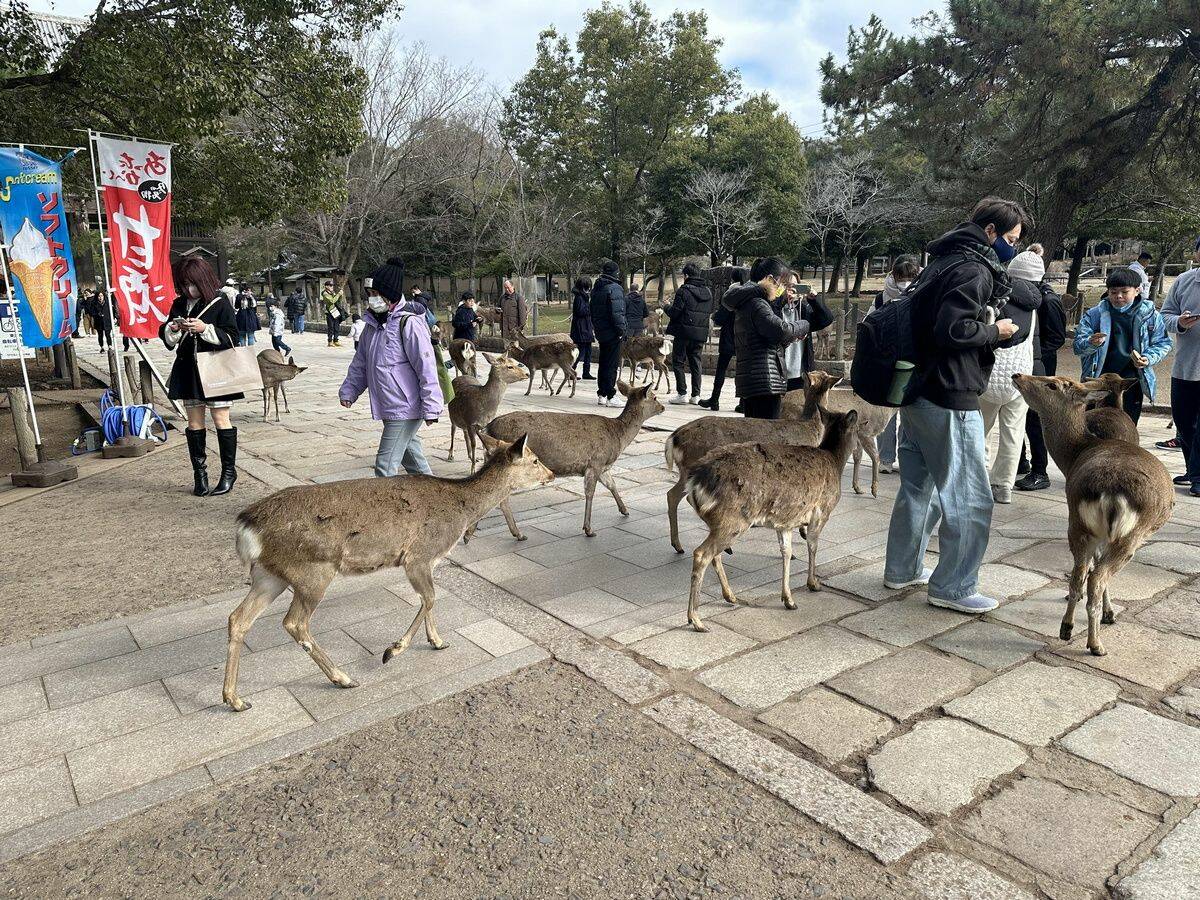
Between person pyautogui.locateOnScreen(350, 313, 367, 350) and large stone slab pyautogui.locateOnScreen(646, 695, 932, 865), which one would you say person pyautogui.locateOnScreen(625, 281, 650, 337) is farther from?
large stone slab pyautogui.locateOnScreen(646, 695, 932, 865)

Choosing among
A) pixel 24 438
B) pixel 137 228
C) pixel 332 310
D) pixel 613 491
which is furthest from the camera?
pixel 332 310

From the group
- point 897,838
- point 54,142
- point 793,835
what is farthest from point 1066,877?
point 54,142

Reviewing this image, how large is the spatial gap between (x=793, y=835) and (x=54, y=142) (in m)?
11.8

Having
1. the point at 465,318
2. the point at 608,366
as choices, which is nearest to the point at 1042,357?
the point at 608,366

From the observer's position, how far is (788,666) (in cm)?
338

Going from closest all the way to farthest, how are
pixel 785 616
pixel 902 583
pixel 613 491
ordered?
1. pixel 785 616
2. pixel 902 583
3. pixel 613 491

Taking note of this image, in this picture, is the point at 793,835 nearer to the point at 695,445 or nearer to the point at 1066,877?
the point at 1066,877

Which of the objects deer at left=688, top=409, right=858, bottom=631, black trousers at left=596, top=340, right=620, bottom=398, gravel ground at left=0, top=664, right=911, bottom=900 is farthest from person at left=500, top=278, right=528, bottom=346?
gravel ground at left=0, top=664, right=911, bottom=900

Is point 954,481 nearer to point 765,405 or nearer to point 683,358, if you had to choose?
point 765,405

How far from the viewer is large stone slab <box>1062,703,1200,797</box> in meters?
2.57

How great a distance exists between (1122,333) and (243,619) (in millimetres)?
6678

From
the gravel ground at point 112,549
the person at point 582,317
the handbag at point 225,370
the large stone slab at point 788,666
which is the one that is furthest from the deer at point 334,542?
the person at point 582,317

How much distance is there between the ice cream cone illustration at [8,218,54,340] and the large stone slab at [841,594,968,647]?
7.38m

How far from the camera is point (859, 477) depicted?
664 centimetres
